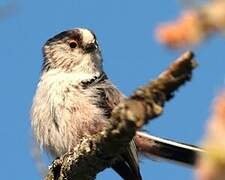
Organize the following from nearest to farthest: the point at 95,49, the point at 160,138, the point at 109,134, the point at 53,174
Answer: the point at 109,134
the point at 53,174
the point at 160,138
the point at 95,49

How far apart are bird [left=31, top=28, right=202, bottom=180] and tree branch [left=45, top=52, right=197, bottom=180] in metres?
1.54

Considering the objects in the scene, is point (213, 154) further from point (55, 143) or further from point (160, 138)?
point (55, 143)

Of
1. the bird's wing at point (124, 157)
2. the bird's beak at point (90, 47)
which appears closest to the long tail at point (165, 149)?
the bird's wing at point (124, 157)

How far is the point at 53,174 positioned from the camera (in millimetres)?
4117

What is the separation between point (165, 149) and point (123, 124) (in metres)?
3.11

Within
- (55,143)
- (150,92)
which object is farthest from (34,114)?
(150,92)

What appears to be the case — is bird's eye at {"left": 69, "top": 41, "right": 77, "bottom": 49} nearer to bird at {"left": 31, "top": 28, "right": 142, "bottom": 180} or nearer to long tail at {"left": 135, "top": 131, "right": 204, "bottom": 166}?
bird at {"left": 31, "top": 28, "right": 142, "bottom": 180}

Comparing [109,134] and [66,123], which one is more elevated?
[66,123]

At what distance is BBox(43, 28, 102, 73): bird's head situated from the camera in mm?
7145

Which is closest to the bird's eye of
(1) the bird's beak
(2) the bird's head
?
(2) the bird's head

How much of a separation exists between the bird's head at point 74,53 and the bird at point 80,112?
0.05ft

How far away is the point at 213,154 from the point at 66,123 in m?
5.50

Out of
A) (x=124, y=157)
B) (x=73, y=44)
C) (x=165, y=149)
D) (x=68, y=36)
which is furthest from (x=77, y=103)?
(x=68, y=36)

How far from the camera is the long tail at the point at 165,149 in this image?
15.8 feet
